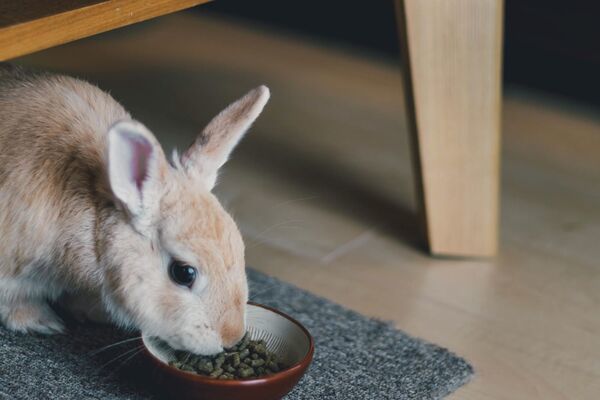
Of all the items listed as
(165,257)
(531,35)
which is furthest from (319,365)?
(531,35)

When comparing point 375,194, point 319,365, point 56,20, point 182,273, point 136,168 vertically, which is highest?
point 56,20

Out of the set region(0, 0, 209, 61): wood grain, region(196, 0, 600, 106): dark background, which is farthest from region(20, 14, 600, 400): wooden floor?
region(0, 0, 209, 61): wood grain

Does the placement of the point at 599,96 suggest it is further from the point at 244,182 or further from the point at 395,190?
the point at 244,182

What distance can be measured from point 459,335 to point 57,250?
24.4 inches

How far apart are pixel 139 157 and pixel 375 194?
87cm

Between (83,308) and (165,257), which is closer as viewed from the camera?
(165,257)

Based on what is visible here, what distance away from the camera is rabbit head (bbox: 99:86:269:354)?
1.16m

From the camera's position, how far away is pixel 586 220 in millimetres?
1887

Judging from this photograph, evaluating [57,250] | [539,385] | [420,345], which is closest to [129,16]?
[57,250]

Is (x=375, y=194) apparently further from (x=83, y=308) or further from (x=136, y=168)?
(x=136, y=168)

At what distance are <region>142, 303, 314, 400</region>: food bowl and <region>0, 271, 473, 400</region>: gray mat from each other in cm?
7

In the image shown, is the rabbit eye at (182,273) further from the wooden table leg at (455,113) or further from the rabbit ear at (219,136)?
the wooden table leg at (455,113)

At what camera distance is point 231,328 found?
3.82ft

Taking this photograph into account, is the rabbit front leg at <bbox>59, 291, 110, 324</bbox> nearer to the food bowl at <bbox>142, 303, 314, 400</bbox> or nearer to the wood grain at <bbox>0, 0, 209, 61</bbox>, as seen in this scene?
the food bowl at <bbox>142, 303, 314, 400</bbox>
